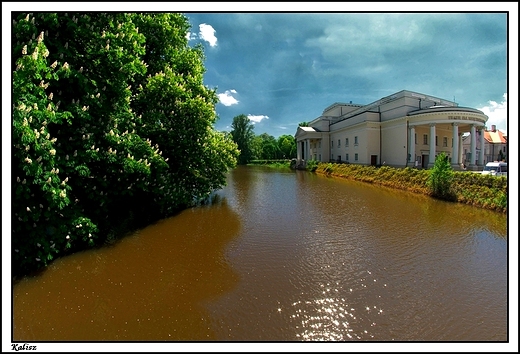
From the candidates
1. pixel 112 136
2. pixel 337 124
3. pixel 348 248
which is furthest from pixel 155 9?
pixel 337 124

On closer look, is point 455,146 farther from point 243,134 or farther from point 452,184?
point 243,134

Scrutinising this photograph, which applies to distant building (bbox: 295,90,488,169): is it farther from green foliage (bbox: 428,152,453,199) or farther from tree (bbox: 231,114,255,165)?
tree (bbox: 231,114,255,165)

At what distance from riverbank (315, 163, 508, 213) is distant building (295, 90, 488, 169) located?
28.7 ft

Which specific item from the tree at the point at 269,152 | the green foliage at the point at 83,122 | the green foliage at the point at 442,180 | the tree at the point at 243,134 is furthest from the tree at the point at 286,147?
the green foliage at the point at 83,122

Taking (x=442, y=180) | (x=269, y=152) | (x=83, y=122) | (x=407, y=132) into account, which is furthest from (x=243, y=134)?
(x=83, y=122)

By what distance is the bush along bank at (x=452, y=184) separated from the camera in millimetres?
14688

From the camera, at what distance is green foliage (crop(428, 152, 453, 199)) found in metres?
17.6

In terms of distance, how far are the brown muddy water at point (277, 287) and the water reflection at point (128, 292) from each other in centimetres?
2

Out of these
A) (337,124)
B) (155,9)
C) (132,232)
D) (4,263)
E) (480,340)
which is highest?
(337,124)

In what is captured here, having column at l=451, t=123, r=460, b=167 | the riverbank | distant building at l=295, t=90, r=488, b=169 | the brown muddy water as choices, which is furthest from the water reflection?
distant building at l=295, t=90, r=488, b=169

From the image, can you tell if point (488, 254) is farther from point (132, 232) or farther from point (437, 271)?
point (132, 232)

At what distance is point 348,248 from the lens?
8.65 metres

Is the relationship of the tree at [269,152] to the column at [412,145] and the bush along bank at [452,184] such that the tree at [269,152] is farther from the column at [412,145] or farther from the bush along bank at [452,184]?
the bush along bank at [452,184]

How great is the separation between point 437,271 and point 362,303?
3.02 metres
